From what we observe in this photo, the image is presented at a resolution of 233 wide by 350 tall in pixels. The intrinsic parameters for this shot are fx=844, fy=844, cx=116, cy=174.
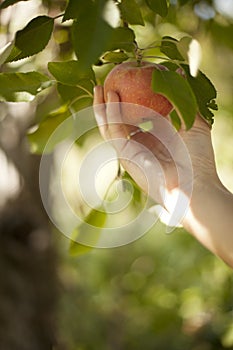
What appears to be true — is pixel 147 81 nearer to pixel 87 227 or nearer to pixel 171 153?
pixel 171 153

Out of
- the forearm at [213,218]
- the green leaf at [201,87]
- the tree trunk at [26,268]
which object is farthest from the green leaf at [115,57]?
the tree trunk at [26,268]

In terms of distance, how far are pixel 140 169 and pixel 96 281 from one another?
4297mm

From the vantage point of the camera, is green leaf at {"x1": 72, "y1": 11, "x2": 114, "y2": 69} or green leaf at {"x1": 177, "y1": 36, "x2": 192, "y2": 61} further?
green leaf at {"x1": 177, "y1": 36, "x2": 192, "y2": 61}

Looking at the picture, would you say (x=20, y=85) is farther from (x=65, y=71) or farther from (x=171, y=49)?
(x=171, y=49)

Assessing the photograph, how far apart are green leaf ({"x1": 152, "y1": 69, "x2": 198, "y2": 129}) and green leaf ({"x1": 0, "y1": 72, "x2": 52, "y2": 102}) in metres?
0.22

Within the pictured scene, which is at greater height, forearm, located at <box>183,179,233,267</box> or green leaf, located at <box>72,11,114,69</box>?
green leaf, located at <box>72,11,114,69</box>

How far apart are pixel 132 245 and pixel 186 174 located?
3.84 meters

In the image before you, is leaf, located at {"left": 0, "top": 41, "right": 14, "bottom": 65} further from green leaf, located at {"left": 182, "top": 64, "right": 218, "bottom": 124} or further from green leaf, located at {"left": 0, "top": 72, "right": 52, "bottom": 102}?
green leaf, located at {"left": 182, "top": 64, "right": 218, "bottom": 124}

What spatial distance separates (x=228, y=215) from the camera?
1.22 metres

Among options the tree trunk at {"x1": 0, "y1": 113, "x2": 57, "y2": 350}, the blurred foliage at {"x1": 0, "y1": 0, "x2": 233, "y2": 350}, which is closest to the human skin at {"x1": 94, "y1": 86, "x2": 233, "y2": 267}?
the blurred foliage at {"x1": 0, "y1": 0, "x2": 233, "y2": 350}

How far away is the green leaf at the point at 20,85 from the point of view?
3.37 ft

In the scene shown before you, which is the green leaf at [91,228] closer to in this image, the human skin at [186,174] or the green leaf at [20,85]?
the human skin at [186,174]

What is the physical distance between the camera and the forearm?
4.00 ft

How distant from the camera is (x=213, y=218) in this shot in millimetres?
1220
